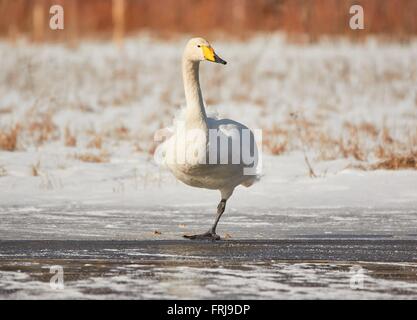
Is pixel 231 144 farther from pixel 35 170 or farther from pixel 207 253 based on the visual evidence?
pixel 35 170

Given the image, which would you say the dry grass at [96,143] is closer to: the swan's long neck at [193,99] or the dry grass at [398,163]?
the dry grass at [398,163]

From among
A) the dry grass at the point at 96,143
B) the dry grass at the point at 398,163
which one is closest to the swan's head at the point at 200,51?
the dry grass at the point at 398,163

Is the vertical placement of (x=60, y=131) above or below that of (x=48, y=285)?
above

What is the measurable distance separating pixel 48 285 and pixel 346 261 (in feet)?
6.92

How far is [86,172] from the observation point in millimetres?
11438

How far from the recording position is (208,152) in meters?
7.89

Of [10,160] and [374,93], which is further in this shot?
[374,93]

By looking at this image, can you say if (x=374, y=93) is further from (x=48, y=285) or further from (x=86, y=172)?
(x=48, y=285)

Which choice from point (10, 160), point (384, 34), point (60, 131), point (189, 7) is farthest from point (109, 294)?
point (189, 7)

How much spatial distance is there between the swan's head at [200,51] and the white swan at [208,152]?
0.37 metres

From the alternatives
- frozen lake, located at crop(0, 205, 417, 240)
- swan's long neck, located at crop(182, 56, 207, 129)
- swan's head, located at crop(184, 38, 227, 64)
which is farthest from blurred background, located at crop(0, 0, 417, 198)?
frozen lake, located at crop(0, 205, 417, 240)

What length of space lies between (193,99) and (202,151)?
79cm

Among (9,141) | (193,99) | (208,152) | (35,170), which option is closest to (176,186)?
(35,170)
